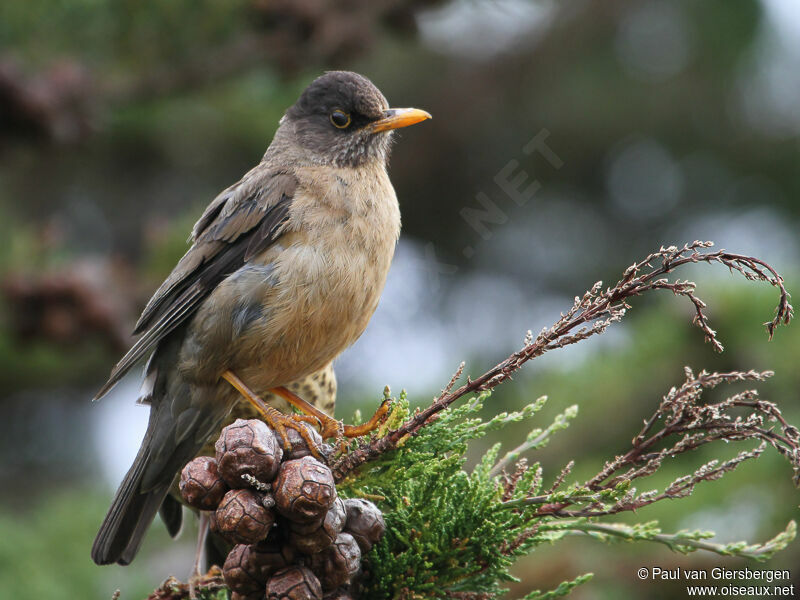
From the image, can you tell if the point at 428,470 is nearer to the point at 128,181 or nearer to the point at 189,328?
the point at 189,328

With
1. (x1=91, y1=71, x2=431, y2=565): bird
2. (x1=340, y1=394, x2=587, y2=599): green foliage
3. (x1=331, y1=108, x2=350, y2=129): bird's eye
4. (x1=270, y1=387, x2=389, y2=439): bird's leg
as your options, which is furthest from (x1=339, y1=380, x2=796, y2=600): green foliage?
(x1=331, y1=108, x2=350, y2=129): bird's eye

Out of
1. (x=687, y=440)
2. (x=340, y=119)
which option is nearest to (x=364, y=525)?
(x=687, y=440)

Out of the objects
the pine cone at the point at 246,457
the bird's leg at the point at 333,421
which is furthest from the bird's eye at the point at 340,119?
the pine cone at the point at 246,457

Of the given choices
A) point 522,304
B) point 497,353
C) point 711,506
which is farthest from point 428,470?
point 522,304

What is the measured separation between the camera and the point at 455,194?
6969mm

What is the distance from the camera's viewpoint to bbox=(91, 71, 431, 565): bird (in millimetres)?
2824

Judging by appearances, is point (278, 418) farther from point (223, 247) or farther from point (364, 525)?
point (223, 247)

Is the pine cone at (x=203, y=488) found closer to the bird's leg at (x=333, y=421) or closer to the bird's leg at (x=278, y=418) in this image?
the bird's leg at (x=278, y=418)

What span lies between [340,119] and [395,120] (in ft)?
0.79

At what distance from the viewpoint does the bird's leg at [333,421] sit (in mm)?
2160

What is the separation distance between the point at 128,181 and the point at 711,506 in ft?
16.4

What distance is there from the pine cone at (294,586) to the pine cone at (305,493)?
0.38 feet

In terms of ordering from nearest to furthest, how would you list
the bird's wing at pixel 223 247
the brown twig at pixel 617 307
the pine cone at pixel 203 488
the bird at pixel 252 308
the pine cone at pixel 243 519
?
the brown twig at pixel 617 307, the pine cone at pixel 243 519, the pine cone at pixel 203 488, the bird at pixel 252 308, the bird's wing at pixel 223 247

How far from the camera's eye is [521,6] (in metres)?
5.33
